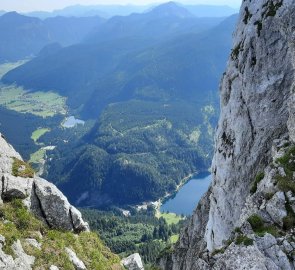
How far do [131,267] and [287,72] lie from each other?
25.4 m

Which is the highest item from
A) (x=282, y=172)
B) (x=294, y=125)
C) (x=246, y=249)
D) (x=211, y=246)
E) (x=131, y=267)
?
(x=294, y=125)

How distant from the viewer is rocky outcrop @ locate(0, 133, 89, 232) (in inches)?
1590

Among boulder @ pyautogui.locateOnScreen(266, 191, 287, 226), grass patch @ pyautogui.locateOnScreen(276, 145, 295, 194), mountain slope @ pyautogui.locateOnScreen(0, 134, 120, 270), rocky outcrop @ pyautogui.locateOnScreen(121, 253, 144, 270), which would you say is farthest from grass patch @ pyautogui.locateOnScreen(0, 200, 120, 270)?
grass patch @ pyautogui.locateOnScreen(276, 145, 295, 194)

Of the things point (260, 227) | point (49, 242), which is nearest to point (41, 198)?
point (49, 242)

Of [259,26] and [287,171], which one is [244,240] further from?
[259,26]

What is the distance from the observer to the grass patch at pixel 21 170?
42281 mm

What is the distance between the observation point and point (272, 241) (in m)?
24.8

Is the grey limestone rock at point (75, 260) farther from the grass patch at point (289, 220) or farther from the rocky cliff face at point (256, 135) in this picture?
the grass patch at point (289, 220)

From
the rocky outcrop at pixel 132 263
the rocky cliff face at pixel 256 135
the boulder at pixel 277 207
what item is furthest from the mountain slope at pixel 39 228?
the boulder at pixel 277 207

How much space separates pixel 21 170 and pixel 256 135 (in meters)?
22.3

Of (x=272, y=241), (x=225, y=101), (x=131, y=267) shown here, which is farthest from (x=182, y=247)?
(x=272, y=241)

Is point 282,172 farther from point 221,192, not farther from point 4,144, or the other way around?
point 4,144

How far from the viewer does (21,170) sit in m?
42.8

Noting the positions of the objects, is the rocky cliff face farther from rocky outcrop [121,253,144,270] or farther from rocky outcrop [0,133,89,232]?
rocky outcrop [0,133,89,232]
